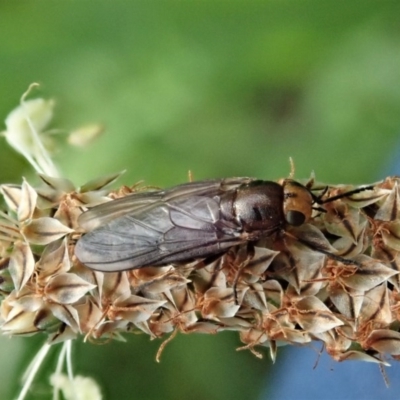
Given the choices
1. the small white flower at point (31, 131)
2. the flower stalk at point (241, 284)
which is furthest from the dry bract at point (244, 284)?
the small white flower at point (31, 131)

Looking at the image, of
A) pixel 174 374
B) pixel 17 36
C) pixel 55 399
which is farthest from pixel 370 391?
pixel 17 36

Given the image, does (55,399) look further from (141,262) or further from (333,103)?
(333,103)

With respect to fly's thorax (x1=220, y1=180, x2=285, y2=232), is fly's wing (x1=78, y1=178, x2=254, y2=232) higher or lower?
higher

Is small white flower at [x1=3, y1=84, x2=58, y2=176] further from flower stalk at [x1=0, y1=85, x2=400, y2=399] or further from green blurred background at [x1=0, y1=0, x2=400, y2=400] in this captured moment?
flower stalk at [x1=0, y1=85, x2=400, y2=399]

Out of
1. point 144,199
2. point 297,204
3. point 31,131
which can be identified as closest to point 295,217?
point 297,204

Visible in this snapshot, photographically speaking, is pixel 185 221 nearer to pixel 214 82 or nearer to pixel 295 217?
pixel 295 217

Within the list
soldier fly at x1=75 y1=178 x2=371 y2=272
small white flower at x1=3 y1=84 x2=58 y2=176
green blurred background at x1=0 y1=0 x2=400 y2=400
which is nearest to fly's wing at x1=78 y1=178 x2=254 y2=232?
soldier fly at x1=75 y1=178 x2=371 y2=272
